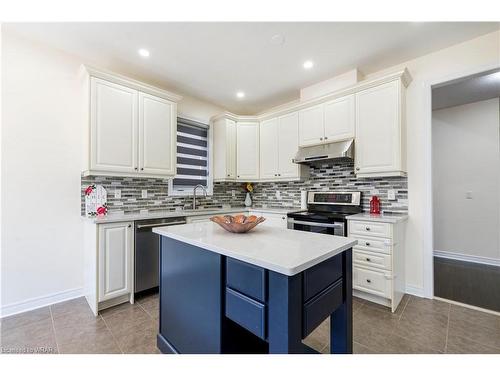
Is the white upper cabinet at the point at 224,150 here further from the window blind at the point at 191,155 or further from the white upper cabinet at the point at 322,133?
the window blind at the point at 191,155

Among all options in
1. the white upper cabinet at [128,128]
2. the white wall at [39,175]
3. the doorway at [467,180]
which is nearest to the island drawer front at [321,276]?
the white upper cabinet at [128,128]

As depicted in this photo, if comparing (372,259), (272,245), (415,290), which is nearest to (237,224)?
(272,245)

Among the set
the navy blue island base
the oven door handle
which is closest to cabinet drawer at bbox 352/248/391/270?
the oven door handle

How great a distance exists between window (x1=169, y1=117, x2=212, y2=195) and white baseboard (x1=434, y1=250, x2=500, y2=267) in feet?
13.6

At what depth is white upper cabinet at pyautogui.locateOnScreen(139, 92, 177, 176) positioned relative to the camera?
2.77 metres

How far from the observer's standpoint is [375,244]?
2367mm

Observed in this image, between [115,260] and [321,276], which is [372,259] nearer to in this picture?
[321,276]

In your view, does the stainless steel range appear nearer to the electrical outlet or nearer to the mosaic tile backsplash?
the mosaic tile backsplash

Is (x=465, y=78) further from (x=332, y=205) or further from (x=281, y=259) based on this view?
(x=281, y=259)

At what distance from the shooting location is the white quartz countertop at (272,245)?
0.96 meters

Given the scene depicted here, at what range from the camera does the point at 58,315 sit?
219 centimetres

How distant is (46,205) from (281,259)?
2.65 m

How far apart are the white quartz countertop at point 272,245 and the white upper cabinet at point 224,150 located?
217 cm

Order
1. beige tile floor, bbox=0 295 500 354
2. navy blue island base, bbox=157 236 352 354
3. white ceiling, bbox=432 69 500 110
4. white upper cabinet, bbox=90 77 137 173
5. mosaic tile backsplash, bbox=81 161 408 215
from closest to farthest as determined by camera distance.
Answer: navy blue island base, bbox=157 236 352 354 < beige tile floor, bbox=0 295 500 354 < white upper cabinet, bbox=90 77 137 173 < mosaic tile backsplash, bbox=81 161 408 215 < white ceiling, bbox=432 69 500 110
